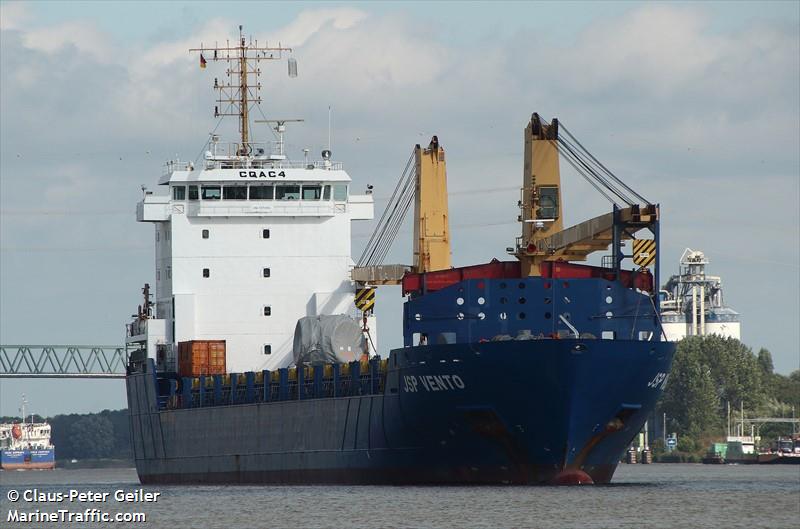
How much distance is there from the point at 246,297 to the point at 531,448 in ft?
63.5

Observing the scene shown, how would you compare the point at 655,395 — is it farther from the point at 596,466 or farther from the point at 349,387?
the point at 349,387

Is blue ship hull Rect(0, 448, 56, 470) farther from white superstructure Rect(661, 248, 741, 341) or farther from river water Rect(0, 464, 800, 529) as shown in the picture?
river water Rect(0, 464, 800, 529)

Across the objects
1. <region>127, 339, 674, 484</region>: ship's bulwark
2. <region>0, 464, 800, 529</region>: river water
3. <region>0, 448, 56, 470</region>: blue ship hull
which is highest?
<region>127, 339, 674, 484</region>: ship's bulwark

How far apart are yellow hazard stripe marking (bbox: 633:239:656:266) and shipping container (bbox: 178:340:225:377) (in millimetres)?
18592

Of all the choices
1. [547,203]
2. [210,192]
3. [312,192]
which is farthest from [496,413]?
[210,192]

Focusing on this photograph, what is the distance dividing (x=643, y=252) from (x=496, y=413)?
26.5 feet

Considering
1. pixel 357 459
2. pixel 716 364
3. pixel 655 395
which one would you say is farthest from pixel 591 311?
pixel 716 364

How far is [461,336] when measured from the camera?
53.4 meters

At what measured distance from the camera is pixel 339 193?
68250mm

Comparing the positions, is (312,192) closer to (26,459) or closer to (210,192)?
(210,192)

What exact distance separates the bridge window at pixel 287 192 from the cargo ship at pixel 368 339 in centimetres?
5

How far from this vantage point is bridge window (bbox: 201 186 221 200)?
2672 inches

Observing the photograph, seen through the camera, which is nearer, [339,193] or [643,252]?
[643,252]

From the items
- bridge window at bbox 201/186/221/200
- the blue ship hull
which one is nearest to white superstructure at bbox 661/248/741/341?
the blue ship hull
